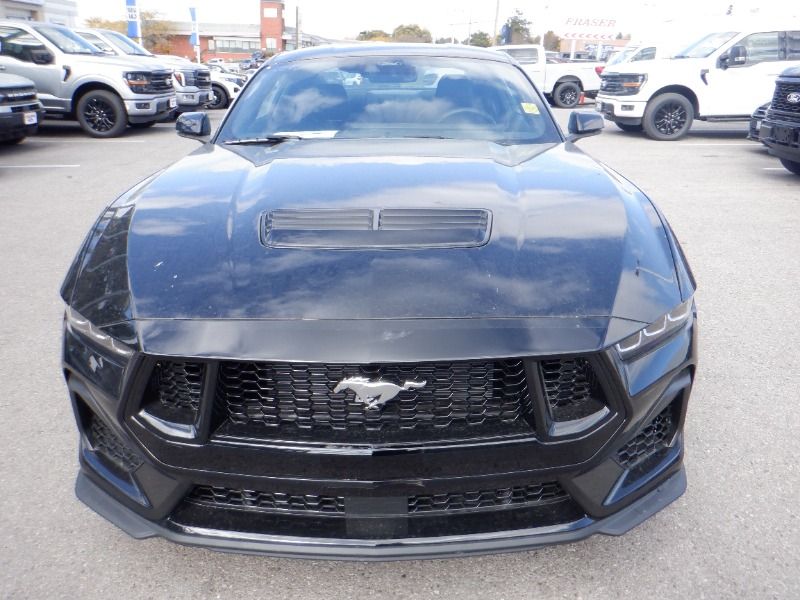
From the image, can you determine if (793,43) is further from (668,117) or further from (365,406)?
(365,406)

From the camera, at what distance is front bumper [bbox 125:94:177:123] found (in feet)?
39.6

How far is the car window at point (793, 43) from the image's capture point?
475 inches

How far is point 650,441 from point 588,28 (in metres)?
54.4

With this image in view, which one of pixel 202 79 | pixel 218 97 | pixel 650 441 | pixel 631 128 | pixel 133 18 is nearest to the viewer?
pixel 650 441

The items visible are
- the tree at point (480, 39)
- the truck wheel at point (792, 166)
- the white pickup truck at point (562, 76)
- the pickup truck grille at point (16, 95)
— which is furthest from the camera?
the tree at point (480, 39)

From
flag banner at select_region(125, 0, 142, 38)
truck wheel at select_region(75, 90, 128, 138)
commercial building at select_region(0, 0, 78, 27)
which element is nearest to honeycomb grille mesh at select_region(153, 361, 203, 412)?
truck wheel at select_region(75, 90, 128, 138)

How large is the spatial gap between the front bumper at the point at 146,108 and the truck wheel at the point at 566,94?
12.6 meters

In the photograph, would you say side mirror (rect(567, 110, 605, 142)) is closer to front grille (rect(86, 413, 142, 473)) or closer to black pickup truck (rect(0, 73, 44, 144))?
front grille (rect(86, 413, 142, 473))

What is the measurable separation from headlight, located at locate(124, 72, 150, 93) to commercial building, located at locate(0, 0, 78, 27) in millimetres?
21781

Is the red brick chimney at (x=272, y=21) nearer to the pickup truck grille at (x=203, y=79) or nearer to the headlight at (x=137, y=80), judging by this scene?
the pickup truck grille at (x=203, y=79)

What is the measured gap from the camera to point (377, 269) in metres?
1.77

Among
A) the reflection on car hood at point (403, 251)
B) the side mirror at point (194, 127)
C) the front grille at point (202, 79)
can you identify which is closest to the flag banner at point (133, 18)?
the front grille at point (202, 79)

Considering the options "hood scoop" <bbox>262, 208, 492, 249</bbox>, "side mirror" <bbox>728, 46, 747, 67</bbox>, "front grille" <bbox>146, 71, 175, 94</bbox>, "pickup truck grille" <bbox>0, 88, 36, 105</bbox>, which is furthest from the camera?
"front grille" <bbox>146, 71, 175, 94</bbox>

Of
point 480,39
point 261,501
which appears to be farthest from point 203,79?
point 480,39
